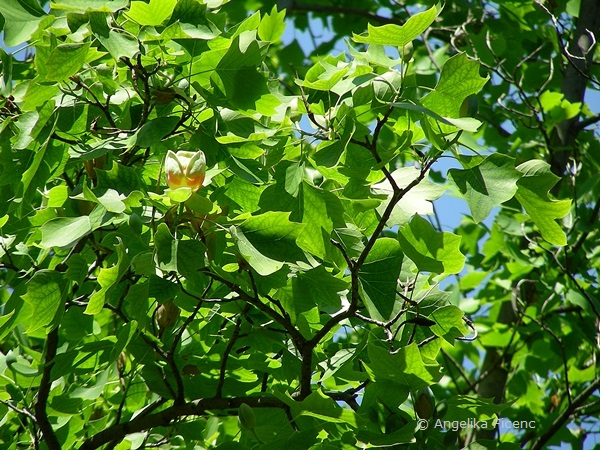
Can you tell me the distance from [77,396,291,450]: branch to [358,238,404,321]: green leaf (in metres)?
0.25

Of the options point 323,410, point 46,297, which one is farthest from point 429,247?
point 46,297

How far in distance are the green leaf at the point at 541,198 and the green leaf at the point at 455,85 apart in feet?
0.47

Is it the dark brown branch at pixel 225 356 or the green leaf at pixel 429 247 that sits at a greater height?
the green leaf at pixel 429 247

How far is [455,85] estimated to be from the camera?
47.1 inches

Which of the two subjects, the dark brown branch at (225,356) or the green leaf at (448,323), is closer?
the green leaf at (448,323)

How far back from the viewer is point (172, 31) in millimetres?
1210

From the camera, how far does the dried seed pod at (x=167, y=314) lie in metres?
1.49

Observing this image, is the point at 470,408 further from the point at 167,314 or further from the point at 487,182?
the point at 167,314

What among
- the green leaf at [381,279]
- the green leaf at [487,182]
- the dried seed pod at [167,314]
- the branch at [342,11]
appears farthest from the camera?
the branch at [342,11]

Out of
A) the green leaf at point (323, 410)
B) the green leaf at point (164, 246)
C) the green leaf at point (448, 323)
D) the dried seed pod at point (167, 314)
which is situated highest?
the green leaf at point (164, 246)

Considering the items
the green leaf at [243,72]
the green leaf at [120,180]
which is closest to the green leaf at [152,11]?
the green leaf at [243,72]

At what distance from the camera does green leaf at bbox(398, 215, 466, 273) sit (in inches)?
49.6

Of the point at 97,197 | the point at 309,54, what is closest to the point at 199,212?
the point at 97,197

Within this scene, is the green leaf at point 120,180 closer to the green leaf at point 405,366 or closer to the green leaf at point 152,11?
the green leaf at point 152,11
